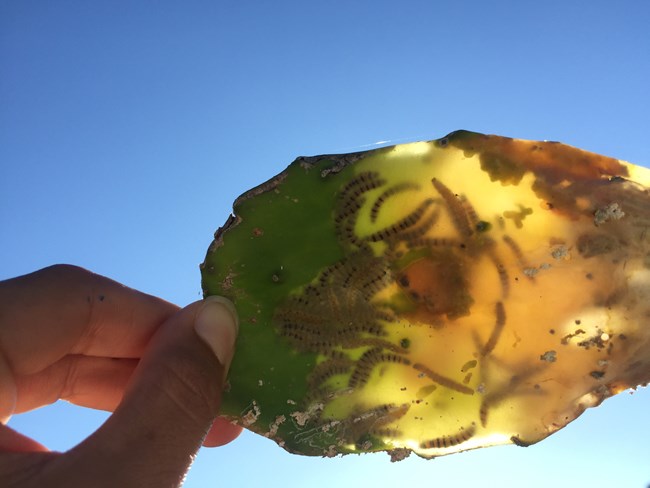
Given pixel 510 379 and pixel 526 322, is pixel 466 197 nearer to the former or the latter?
pixel 526 322

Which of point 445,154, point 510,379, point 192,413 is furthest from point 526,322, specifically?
point 192,413

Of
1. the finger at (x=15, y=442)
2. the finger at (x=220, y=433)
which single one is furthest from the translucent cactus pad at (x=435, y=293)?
the finger at (x=15, y=442)

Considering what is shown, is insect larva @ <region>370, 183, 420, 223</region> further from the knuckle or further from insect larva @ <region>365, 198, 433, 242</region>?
the knuckle

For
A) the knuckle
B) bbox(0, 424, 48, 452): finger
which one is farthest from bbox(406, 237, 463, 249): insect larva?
bbox(0, 424, 48, 452): finger

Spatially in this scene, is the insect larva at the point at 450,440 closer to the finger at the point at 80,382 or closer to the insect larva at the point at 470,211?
A: the insect larva at the point at 470,211

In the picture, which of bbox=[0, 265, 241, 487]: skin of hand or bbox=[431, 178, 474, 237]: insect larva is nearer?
bbox=[0, 265, 241, 487]: skin of hand

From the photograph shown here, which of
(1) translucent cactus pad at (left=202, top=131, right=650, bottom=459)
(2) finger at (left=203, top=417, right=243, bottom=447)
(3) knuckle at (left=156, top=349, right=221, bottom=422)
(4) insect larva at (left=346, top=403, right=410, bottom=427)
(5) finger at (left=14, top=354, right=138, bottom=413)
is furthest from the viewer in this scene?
(2) finger at (left=203, top=417, right=243, bottom=447)
